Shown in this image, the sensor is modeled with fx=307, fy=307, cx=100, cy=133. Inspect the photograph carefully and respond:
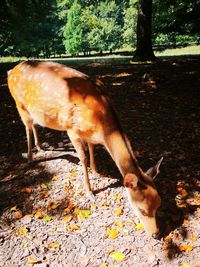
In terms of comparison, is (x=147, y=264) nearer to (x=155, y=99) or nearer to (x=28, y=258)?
(x=28, y=258)

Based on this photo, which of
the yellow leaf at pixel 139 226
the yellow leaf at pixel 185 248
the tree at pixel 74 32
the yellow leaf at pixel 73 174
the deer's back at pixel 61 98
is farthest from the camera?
the tree at pixel 74 32

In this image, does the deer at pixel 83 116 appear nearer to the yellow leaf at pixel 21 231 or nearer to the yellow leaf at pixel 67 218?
the yellow leaf at pixel 67 218

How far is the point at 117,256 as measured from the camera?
3.59 meters

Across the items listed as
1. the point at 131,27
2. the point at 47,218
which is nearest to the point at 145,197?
the point at 47,218

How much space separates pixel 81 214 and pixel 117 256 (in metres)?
0.88

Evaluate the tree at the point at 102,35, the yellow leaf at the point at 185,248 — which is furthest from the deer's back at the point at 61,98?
the tree at the point at 102,35

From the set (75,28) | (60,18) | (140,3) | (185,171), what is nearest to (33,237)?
(185,171)

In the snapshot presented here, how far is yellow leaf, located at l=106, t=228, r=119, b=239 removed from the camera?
3867mm

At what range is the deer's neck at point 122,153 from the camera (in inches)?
143

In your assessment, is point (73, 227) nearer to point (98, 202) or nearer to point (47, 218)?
point (47, 218)

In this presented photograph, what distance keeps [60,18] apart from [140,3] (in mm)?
43500

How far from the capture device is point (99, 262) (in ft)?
11.6

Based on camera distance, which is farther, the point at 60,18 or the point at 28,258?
the point at 60,18

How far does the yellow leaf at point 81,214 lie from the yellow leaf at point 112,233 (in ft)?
1.40
